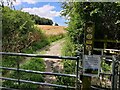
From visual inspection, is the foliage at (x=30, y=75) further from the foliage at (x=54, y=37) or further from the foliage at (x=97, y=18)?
the foliage at (x=54, y=37)

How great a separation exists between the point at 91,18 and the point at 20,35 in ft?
5.99

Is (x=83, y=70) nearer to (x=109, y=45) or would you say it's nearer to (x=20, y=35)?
(x=109, y=45)

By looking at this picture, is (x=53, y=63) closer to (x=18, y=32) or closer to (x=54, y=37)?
(x=18, y=32)

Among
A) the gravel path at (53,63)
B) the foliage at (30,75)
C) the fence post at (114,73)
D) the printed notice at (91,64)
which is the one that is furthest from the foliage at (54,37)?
the fence post at (114,73)

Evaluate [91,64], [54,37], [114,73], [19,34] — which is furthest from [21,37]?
[114,73]

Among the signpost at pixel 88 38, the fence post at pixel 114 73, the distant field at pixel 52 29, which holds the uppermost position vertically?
the distant field at pixel 52 29

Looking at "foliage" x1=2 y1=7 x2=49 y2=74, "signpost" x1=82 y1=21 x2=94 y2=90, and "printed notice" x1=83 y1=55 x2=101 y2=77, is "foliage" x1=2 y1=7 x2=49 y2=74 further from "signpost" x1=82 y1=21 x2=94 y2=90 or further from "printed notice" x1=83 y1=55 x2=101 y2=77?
"printed notice" x1=83 y1=55 x2=101 y2=77

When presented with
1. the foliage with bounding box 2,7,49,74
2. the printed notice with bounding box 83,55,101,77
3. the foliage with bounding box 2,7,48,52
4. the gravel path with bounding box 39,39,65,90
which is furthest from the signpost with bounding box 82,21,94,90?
the foliage with bounding box 2,7,48,52

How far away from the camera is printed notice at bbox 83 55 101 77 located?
2.65 metres

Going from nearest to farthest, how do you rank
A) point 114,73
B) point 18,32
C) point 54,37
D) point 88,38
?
point 114,73
point 88,38
point 18,32
point 54,37

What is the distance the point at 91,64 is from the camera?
267 cm

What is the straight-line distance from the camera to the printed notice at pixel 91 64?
2.65 meters

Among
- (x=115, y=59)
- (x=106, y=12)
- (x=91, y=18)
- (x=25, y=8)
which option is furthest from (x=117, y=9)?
(x=115, y=59)

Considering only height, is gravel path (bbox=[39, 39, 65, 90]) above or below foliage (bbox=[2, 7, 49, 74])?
below
